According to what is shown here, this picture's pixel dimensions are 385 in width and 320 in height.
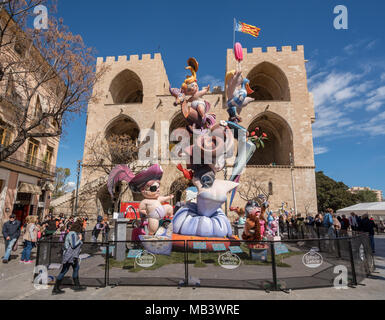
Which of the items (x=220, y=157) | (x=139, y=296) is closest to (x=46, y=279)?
(x=139, y=296)

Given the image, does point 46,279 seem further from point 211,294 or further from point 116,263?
point 211,294

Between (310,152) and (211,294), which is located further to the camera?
(310,152)

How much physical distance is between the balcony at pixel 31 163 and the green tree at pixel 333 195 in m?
37.3

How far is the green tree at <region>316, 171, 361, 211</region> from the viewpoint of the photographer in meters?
34.8

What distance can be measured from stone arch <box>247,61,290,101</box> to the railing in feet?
82.6

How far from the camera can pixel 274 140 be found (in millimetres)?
33062

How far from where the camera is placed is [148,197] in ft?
28.5

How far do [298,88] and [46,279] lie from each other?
3047 centimetres

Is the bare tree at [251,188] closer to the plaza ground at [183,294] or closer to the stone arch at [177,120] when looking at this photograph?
the stone arch at [177,120]

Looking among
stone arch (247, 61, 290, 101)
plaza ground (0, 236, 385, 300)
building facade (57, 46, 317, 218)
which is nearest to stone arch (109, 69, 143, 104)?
building facade (57, 46, 317, 218)

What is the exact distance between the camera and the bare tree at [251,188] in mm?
24786

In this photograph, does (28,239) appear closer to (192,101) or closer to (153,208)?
(153,208)

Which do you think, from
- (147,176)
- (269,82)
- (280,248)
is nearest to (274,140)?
(269,82)

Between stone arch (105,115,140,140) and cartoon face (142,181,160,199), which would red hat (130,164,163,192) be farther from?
stone arch (105,115,140,140)
